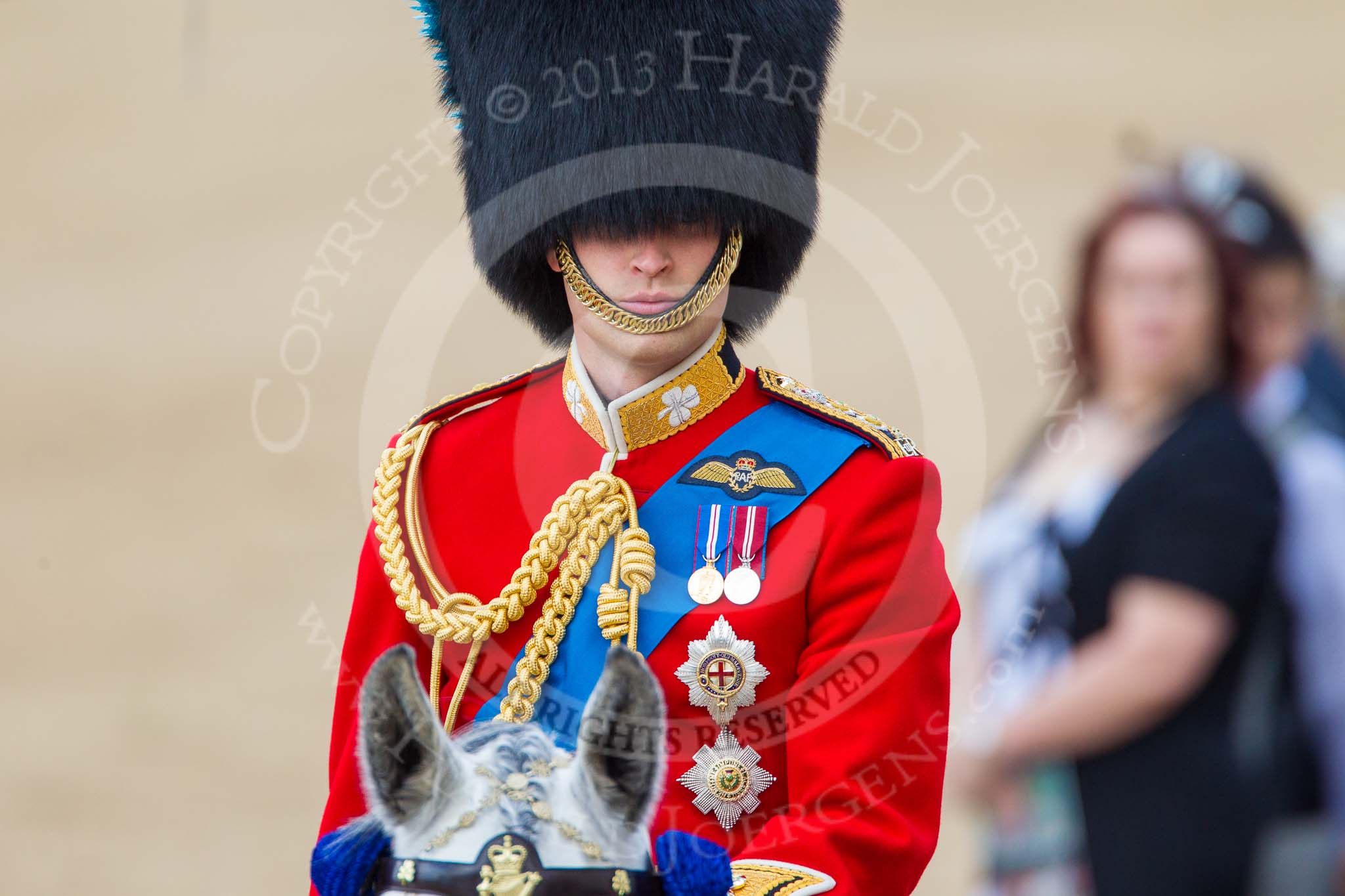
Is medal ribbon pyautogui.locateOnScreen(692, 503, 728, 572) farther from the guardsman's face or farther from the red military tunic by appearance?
the guardsman's face

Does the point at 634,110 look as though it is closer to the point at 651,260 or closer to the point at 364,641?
the point at 651,260

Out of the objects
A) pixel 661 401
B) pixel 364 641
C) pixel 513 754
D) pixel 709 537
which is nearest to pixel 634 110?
pixel 661 401

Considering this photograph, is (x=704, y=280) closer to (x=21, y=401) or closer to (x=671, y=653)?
(x=671, y=653)

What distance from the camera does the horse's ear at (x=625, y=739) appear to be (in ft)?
6.75

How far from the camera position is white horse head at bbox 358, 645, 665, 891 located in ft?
6.75

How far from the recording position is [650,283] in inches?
109

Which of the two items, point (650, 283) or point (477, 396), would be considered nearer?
point (650, 283)

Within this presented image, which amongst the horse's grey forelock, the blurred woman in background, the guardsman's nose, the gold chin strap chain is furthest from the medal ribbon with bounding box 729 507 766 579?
the blurred woman in background

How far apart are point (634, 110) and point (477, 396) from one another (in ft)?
1.76

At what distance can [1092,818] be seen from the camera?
1.59 meters

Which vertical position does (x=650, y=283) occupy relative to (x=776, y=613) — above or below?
above

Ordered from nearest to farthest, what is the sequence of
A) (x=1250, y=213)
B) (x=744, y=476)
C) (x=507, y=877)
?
(x=1250, y=213)
(x=507, y=877)
(x=744, y=476)

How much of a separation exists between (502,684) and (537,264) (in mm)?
719

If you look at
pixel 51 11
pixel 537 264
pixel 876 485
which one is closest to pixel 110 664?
pixel 537 264
